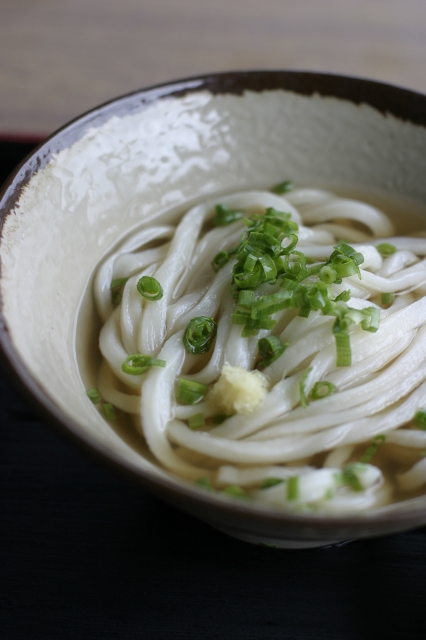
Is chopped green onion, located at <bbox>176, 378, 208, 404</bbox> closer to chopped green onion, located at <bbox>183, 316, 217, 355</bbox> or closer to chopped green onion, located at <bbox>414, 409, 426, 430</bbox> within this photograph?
chopped green onion, located at <bbox>183, 316, 217, 355</bbox>

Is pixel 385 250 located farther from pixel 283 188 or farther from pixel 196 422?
pixel 196 422

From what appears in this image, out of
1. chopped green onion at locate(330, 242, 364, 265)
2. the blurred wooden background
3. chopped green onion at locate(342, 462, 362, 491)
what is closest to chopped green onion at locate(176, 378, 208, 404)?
chopped green onion at locate(342, 462, 362, 491)

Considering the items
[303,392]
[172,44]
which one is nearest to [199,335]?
[303,392]

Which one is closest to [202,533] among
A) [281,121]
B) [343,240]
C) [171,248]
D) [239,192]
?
[171,248]

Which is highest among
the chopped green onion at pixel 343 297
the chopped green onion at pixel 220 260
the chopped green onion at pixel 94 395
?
the chopped green onion at pixel 220 260

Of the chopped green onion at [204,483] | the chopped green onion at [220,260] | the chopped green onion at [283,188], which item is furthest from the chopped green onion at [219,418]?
the chopped green onion at [283,188]

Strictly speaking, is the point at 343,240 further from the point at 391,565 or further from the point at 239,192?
the point at 391,565

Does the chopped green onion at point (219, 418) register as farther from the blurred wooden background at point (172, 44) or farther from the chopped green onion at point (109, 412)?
the blurred wooden background at point (172, 44)
